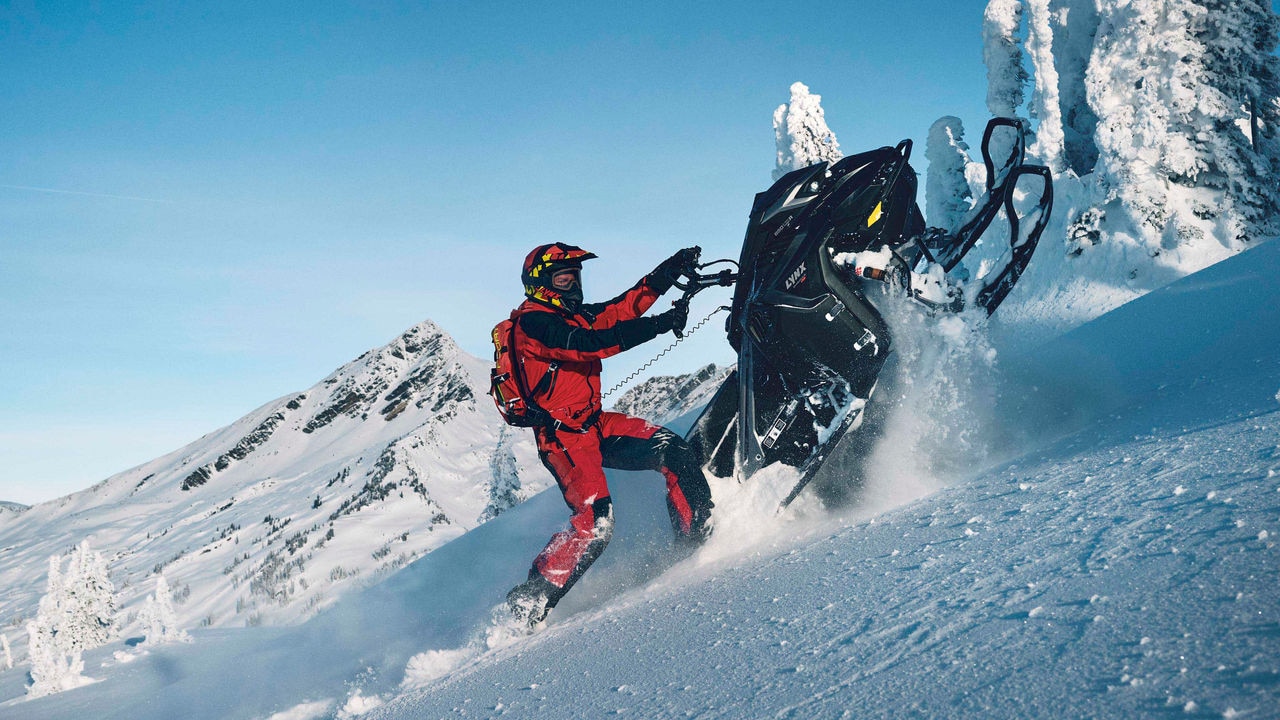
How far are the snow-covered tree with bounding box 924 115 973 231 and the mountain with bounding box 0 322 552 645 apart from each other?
2311cm

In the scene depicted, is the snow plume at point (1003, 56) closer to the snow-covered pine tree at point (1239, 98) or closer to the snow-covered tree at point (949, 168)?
the snow-covered tree at point (949, 168)

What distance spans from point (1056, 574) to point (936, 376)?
284cm

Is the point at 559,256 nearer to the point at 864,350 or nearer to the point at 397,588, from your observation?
the point at 864,350

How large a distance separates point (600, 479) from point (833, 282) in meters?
1.98

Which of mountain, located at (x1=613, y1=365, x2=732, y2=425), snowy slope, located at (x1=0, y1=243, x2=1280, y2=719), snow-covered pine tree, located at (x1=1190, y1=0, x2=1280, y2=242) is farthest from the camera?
mountain, located at (x1=613, y1=365, x2=732, y2=425)

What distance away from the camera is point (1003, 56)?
30.8 meters

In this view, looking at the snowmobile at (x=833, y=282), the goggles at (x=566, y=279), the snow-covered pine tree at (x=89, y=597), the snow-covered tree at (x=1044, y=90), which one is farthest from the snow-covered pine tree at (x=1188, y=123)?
the snow-covered pine tree at (x=89, y=597)

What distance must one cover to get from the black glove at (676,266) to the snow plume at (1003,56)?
3130 centimetres

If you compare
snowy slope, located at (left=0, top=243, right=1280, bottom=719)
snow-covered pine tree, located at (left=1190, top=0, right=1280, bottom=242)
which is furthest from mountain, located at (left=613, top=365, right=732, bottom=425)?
snowy slope, located at (left=0, top=243, right=1280, bottom=719)

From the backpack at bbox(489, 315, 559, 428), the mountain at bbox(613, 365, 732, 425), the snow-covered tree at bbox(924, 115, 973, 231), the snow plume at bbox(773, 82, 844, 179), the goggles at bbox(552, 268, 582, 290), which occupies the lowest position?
the mountain at bbox(613, 365, 732, 425)

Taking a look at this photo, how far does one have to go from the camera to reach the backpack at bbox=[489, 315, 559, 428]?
15.2 feet

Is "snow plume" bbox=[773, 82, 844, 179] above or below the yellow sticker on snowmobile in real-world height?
above

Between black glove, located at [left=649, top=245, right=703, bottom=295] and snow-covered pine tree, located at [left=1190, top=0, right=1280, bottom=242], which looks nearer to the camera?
black glove, located at [left=649, top=245, right=703, bottom=295]

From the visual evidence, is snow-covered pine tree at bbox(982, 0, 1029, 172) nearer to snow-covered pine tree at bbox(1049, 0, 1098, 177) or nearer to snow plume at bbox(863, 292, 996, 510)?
snow-covered pine tree at bbox(1049, 0, 1098, 177)
